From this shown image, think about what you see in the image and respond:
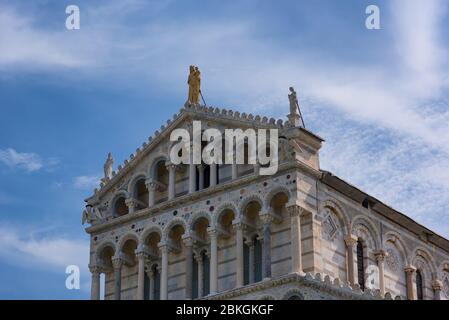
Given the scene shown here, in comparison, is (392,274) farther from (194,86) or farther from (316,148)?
(194,86)

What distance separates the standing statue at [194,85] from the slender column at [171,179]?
2371mm

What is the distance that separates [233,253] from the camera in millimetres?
42531

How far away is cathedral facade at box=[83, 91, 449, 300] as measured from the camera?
4109 centimetres

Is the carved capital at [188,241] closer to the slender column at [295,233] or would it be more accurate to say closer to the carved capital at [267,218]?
the carved capital at [267,218]

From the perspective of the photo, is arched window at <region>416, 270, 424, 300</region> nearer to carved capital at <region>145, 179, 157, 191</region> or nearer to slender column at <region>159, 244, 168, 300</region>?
slender column at <region>159, 244, 168, 300</region>

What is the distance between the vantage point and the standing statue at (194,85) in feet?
151

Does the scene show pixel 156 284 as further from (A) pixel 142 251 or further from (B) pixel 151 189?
(B) pixel 151 189

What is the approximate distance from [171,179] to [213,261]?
379cm

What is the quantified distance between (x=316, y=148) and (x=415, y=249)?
6458 mm

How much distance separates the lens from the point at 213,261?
4253 cm

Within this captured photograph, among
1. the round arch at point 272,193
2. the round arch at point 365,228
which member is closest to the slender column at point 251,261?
the round arch at point 272,193

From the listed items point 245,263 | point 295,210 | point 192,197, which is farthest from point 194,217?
point 295,210

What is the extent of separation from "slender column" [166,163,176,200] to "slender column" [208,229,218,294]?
258 cm
